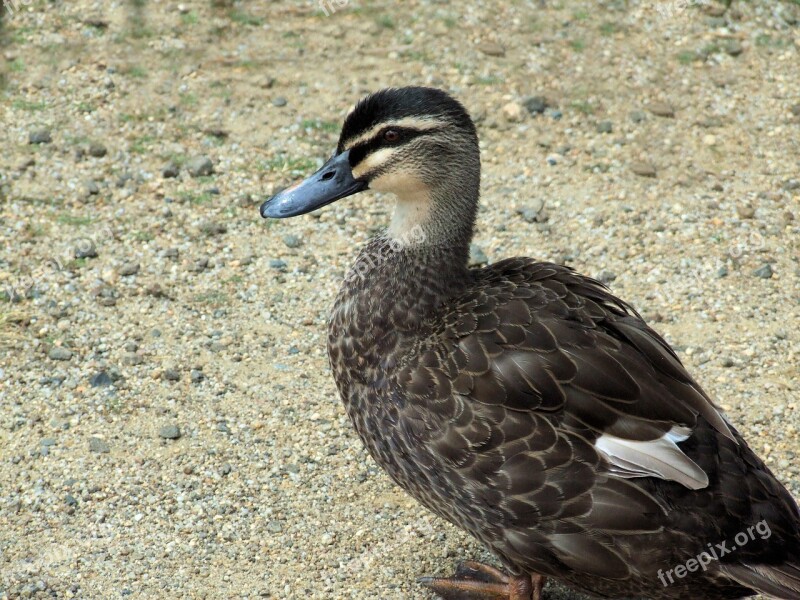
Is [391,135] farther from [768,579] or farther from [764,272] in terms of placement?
[764,272]

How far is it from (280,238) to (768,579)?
3421 mm

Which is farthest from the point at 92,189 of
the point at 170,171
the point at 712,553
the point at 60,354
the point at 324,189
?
the point at 712,553

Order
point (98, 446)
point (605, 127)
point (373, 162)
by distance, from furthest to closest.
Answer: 1. point (605, 127)
2. point (98, 446)
3. point (373, 162)

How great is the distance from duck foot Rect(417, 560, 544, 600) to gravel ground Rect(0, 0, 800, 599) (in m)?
0.09

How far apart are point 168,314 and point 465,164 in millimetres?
2112

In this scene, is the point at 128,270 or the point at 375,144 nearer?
the point at 375,144

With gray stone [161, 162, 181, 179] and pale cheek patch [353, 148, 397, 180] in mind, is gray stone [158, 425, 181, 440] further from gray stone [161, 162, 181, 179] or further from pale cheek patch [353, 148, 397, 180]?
gray stone [161, 162, 181, 179]

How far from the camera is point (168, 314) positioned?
18.0 feet

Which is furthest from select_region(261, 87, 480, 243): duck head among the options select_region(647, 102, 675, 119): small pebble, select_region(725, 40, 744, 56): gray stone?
select_region(725, 40, 744, 56): gray stone

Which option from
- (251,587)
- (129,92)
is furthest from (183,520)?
(129,92)

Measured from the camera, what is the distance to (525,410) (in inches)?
143

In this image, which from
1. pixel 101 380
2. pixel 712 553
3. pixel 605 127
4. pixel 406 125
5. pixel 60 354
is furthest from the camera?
pixel 605 127

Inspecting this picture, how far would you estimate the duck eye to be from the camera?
3.98 metres

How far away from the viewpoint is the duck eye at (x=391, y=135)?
13.0 ft
